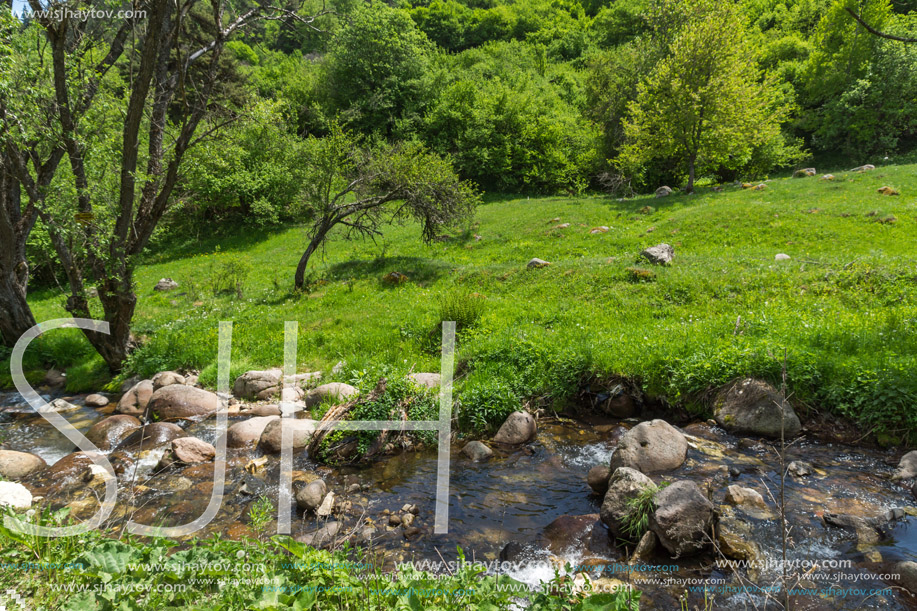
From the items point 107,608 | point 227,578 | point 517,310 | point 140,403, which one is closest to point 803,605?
point 227,578

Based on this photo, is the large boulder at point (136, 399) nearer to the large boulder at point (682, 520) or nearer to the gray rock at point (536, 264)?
the large boulder at point (682, 520)

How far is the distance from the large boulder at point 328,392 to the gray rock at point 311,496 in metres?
2.77

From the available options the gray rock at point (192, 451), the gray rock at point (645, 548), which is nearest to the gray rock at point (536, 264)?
the gray rock at point (192, 451)

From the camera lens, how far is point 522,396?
8844 mm

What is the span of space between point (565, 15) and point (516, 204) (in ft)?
268

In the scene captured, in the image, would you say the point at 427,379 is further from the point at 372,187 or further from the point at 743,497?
the point at 372,187

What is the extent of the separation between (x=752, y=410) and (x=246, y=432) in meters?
8.66

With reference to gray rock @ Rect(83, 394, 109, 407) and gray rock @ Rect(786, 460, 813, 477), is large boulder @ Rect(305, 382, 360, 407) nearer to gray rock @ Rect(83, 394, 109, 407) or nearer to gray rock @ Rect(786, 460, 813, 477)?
gray rock @ Rect(83, 394, 109, 407)

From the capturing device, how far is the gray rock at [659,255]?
14.8 m

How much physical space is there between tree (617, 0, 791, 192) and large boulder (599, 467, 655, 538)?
25957 millimetres

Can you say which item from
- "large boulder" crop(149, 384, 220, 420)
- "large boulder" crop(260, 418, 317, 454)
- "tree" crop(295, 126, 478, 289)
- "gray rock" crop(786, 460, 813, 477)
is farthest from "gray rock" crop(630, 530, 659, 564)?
"tree" crop(295, 126, 478, 289)

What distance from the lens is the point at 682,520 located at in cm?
491

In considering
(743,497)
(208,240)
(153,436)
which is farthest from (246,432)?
(208,240)

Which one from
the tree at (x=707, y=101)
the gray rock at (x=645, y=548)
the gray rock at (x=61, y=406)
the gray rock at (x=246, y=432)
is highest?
the tree at (x=707, y=101)
